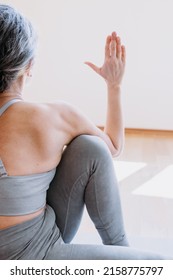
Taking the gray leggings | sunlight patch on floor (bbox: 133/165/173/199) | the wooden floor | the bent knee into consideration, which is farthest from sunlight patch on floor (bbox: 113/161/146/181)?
the bent knee

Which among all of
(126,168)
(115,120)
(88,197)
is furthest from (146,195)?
(88,197)

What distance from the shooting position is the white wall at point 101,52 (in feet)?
12.0

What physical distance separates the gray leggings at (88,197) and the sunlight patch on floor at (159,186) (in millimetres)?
1035

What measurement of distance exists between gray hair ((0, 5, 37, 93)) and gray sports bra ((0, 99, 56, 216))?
0.08 meters

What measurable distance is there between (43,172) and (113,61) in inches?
20.8

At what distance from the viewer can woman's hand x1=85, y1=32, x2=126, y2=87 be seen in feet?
4.15

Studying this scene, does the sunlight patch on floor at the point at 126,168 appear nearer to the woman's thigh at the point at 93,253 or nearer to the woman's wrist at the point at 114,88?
the woman's wrist at the point at 114,88

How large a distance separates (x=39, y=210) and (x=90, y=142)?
0.27 m

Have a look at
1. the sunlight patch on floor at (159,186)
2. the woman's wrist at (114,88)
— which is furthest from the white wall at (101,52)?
the woman's wrist at (114,88)

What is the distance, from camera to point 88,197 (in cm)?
116

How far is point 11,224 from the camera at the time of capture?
97cm

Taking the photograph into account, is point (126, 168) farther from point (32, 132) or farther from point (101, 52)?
point (32, 132)

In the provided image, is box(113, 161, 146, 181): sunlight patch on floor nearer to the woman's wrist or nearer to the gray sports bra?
the woman's wrist
